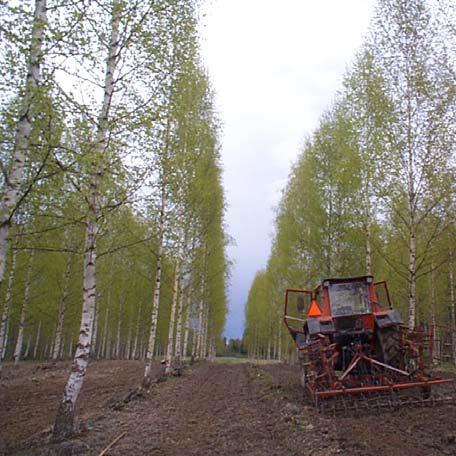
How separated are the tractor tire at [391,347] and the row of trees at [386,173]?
2.59 m

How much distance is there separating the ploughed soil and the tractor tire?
1.62m

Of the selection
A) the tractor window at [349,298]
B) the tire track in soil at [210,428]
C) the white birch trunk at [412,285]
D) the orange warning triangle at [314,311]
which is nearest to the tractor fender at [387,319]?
the tractor window at [349,298]

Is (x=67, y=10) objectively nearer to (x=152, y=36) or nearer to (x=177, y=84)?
(x=152, y=36)

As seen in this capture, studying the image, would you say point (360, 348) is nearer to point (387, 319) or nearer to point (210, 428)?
point (387, 319)

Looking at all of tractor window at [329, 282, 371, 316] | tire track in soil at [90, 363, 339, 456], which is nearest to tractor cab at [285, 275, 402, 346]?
tractor window at [329, 282, 371, 316]

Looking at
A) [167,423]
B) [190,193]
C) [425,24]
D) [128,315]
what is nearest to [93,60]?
[167,423]

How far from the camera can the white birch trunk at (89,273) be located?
7.07 m

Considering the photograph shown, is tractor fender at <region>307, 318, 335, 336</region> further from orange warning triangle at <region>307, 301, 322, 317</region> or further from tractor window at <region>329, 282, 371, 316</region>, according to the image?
orange warning triangle at <region>307, 301, 322, 317</region>

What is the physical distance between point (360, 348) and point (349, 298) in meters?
1.61

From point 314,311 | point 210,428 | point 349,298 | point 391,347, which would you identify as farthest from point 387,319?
point 210,428

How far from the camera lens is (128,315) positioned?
120 feet

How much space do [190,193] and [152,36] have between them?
913 cm

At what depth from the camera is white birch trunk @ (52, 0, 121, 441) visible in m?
7.07

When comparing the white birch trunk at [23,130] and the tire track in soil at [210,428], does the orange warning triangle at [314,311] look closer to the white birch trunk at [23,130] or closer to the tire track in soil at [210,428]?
the tire track in soil at [210,428]
